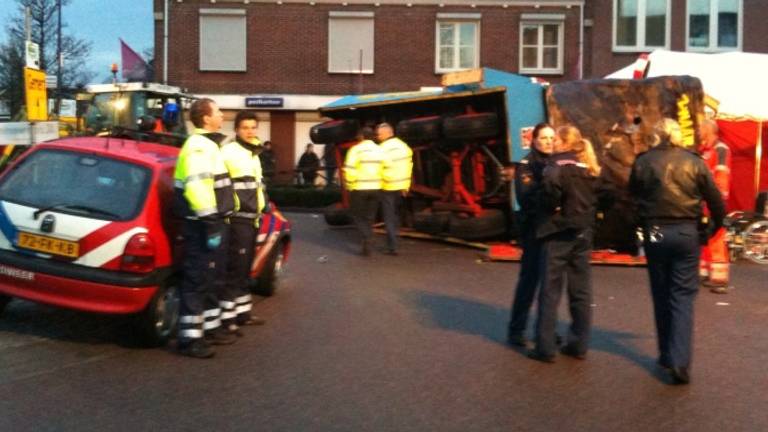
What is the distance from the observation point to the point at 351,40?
32.5 metres

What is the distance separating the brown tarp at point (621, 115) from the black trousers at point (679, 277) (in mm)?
5653

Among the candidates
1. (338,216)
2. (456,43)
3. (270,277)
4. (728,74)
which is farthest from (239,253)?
(456,43)

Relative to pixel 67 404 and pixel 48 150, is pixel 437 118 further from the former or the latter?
pixel 67 404

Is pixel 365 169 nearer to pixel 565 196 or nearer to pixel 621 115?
pixel 621 115

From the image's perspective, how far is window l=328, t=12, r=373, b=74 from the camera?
32.4 m

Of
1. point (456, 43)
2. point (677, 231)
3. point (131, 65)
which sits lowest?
point (677, 231)

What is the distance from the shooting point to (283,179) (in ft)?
98.0

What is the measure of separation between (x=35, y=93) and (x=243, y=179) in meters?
6.78

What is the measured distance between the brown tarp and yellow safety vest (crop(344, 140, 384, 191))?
2.44 meters

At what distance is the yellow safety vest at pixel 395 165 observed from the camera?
43.8 feet

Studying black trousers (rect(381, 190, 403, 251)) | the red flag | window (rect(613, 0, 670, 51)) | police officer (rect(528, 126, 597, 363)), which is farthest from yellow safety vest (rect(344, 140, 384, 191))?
window (rect(613, 0, 670, 51))

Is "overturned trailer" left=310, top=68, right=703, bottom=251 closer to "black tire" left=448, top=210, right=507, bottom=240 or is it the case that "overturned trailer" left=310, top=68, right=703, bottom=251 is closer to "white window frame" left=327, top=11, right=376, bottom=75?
"black tire" left=448, top=210, right=507, bottom=240

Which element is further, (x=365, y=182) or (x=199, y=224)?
(x=365, y=182)

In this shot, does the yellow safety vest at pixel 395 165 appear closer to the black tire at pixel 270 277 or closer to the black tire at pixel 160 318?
the black tire at pixel 270 277
